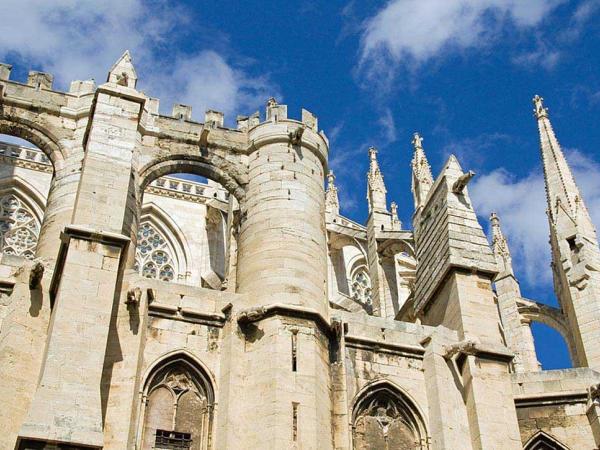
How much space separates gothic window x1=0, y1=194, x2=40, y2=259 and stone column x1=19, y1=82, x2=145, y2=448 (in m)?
8.49

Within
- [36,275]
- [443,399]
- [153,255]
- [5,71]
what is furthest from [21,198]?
[443,399]

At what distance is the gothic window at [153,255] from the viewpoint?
74.3 ft

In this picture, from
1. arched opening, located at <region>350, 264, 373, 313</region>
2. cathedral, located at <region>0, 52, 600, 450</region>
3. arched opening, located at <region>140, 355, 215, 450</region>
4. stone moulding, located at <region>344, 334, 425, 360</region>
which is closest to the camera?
cathedral, located at <region>0, 52, 600, 450</region>

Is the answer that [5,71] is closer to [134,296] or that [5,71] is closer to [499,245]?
[134,296]

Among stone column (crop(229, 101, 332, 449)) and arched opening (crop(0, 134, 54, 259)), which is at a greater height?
arched opening (crop(0, 134, 54, 259))

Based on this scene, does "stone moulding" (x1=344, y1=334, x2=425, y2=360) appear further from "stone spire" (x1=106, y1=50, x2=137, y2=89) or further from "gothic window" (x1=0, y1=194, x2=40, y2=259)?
"gothic window" (x1=0, y1=194, x2=40, y2=259)

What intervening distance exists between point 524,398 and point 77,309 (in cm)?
731

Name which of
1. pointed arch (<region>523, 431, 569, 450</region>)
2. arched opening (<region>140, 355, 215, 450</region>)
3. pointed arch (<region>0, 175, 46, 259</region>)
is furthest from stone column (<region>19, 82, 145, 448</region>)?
pointed arch (<region>0, 175, 46, 259</region>)

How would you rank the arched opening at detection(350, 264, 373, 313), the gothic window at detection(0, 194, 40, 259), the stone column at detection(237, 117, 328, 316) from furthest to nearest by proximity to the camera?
the arched opening at detection(350, 264, 373, 313), the gothic window at detection(0, 194, 40, 259), the stone column at detection(237, 117, 328, 316)

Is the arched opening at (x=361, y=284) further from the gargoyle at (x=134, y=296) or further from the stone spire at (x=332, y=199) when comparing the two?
the gargoyle at (x=134, y=296)

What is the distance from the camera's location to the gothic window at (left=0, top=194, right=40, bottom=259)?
2141 cm

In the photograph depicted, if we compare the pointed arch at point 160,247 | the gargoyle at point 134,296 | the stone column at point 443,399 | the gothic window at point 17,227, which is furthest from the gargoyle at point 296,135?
the gothic window at point 17,227

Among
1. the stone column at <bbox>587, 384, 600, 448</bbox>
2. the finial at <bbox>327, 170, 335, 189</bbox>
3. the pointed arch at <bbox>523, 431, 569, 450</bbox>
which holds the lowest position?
the pointed arch at <bbox>523, 431, 569, 450</bbox>

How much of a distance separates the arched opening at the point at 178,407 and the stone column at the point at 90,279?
0.94 meters
